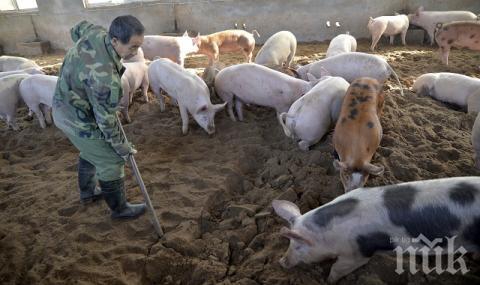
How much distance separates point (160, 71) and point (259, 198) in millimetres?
2559

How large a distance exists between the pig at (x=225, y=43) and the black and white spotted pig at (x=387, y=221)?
232 inches

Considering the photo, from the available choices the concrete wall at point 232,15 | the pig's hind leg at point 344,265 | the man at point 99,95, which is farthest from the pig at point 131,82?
the concrete wall at point 232,15

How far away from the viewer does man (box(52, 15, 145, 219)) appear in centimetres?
237

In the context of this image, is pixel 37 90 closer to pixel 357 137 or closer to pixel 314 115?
pixel 314 115

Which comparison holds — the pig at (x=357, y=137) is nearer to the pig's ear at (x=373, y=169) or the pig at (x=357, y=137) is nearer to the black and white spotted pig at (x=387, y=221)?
the pig's ear at (x=373, y=169)

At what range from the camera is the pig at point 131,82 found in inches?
194

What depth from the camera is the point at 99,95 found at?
239 centimetres

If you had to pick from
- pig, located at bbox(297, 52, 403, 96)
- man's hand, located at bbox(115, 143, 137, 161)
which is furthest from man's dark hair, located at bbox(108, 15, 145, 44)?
pig, located at bbox(297, 52, 403, 96)

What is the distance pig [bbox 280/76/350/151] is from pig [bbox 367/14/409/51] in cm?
492

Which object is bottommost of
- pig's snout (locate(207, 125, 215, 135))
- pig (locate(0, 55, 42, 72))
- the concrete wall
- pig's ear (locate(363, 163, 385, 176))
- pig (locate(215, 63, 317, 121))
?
pig's snout (locate(207, 125, 215, 135))

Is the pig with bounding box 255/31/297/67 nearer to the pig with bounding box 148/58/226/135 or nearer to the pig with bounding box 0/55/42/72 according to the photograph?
the pig with bounding box 148/58/226/135

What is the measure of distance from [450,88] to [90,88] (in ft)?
15.2

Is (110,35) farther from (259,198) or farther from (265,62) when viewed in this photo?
(265,62)

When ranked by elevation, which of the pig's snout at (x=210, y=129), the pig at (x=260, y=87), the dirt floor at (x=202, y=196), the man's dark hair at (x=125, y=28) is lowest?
the dirt floor at (x=202, y=196)
